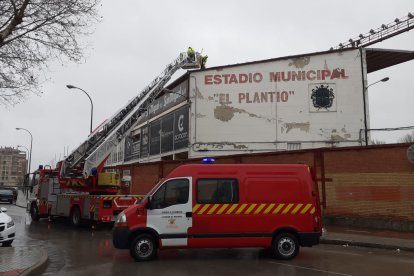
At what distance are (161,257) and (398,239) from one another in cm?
796

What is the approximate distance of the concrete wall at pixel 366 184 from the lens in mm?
16156

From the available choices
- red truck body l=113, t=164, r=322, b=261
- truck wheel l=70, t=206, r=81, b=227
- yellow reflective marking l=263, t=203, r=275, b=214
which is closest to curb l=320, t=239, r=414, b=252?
red truck body l=113, t=164, r=322, b=261

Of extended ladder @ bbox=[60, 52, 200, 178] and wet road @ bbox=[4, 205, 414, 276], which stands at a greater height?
extended ladder @ bbox=[60, 52, 200, 178]

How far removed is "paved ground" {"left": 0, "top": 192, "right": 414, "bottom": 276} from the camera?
367 inches

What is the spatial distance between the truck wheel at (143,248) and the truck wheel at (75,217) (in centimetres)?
1078

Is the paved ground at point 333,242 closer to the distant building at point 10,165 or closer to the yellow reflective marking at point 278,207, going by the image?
the yellow reflective marking at point 278,207

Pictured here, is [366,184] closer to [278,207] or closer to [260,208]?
[278,207]

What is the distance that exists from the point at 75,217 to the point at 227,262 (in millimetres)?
12364

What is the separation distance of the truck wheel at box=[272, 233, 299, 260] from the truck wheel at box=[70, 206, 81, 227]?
Answer: 12441 millimetres

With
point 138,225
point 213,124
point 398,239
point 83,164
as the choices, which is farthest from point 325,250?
point 213,124

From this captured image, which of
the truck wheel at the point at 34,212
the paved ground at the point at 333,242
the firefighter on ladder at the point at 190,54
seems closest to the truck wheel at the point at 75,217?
the truck wheel at the point at 34,212

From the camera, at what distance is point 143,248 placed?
34.6 ft

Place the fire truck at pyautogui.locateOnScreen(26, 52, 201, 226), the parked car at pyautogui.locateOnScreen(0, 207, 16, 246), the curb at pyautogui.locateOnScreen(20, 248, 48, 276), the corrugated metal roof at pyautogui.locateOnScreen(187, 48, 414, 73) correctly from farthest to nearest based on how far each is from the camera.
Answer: the corrugated metal roof at pyautogui.locateOnScreen(187, 48, 414, 73), the fire truck at pyautogui.locateOnScreen(26, 52, 201, 226), the parked car at pyautogui.locateOnScreen(0, 207, 16, 246), the curb at pyautogui.locateOnScreen(20, 248, 48, 276)

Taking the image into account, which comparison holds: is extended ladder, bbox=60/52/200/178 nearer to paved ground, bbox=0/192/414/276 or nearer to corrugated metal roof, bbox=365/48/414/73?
paved ground, bbox=0/192/414/276
